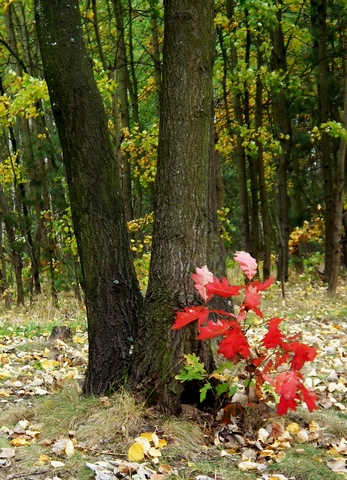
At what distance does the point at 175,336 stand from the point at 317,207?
12520 millimetres

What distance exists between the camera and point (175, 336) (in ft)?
11.3

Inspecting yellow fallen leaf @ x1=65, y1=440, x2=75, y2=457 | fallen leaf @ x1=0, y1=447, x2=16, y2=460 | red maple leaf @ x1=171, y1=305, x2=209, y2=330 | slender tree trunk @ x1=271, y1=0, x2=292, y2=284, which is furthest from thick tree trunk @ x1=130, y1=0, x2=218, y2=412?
slender tree trunk @ x1=271, y1=0, x2=292, y2=284

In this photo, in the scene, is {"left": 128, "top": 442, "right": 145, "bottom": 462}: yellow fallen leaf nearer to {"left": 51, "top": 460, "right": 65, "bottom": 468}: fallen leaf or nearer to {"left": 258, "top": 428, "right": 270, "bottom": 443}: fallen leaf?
{"left": 51, "top": 460, "right": 65, "bottom": 468}: fallen leaf

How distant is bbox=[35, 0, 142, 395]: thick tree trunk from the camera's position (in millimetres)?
3783

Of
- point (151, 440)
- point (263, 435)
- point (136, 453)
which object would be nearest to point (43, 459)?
point (136, 453)

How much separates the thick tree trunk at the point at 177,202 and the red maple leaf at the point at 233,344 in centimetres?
49

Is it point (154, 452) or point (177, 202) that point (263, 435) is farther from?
point (177, 202)

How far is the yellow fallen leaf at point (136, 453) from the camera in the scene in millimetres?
2949

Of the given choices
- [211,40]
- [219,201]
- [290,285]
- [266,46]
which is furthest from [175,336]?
[290,285]

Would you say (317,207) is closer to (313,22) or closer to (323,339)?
(313,22)

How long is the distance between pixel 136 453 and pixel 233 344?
79 centimetres

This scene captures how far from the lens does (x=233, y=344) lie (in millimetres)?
2979

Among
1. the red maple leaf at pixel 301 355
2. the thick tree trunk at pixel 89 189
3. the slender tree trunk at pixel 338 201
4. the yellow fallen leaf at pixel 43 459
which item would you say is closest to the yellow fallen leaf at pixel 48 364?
the thick tree trunk at pixel 89 189

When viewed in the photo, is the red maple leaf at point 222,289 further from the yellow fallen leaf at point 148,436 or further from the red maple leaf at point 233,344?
the yellow fallen leaf at point 148,436
